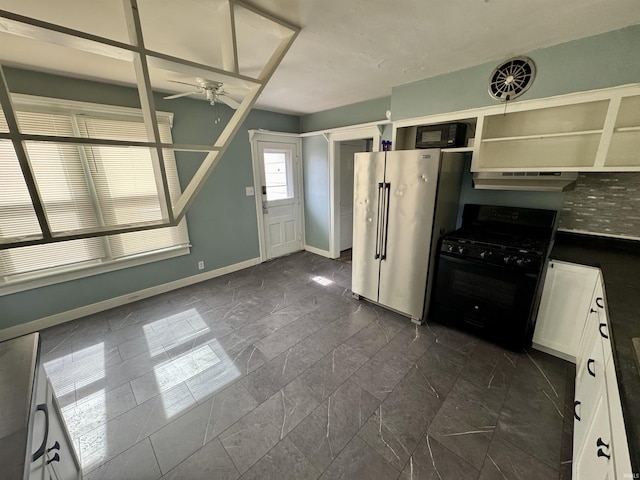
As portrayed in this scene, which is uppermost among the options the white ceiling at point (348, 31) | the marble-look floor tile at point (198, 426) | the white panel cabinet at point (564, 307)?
the white ceiling at point (348, 31)

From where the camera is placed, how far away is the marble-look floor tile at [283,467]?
1.35m

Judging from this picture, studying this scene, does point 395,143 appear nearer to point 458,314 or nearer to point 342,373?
point 458,314

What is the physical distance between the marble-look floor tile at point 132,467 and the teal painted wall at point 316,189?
139 inches

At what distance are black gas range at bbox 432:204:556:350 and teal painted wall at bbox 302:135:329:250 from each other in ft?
7.62

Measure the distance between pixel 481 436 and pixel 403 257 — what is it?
1467 millimetres

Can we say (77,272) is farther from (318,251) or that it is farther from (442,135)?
(442,135)

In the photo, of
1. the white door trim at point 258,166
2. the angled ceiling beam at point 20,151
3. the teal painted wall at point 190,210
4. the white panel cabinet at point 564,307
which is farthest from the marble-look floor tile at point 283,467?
the white door trim at point 258,166

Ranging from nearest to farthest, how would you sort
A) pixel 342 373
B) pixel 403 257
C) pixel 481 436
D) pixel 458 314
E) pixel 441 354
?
pixel 481 436 < pixel 342 373 < pixel 441 354 < pixel 458 314 < pixel 403 257

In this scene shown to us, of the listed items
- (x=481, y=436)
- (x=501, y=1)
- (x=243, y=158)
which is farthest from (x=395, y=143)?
(x=481, y=436)

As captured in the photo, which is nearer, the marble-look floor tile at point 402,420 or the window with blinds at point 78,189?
the marble-look floor tile at point 402,420

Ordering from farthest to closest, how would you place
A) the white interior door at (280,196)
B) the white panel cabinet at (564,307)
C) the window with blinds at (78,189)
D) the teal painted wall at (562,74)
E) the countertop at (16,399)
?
1. the white interior door at (280,196)
2. the window with blinds at (78,189)
3. the white panel cabinet at (564,307)
4. the teal painted wall at (562,74)
5. the countertop at (16,399)

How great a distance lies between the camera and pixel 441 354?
2199mm

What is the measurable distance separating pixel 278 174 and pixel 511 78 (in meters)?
3.23

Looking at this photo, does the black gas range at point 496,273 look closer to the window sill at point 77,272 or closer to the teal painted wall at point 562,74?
the teal painted wall at point 562,74
